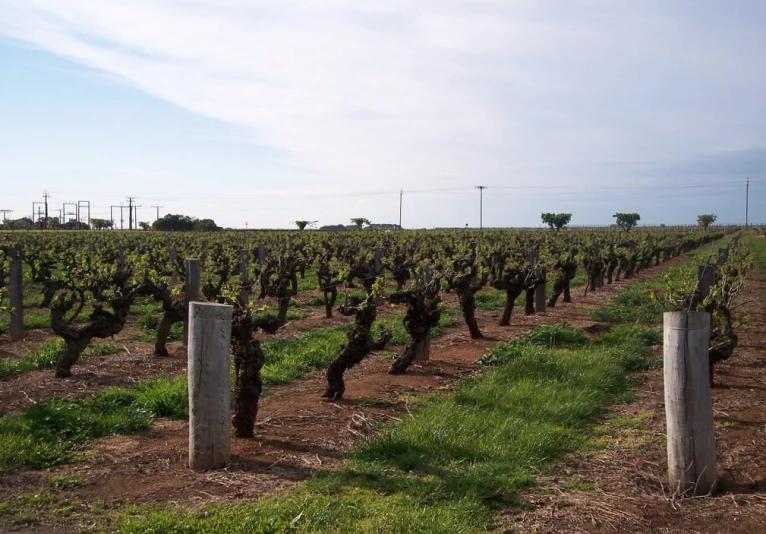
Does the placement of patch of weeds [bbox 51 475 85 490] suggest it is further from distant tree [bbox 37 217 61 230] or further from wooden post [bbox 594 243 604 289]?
distant tree [bbox 37 217 61 230]

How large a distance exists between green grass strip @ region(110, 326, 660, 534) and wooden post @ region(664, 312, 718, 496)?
1100mm

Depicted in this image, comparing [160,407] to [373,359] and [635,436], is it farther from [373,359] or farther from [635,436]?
[635,436]

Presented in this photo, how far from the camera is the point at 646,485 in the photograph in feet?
16.4

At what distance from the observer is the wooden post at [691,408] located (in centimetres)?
471

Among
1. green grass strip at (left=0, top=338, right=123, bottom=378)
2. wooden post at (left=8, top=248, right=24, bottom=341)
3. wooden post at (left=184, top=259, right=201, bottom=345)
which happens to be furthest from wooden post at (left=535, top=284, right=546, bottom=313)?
wooden post at (left=8, top=248, right=24, bottom=341)

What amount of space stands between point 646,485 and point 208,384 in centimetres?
351

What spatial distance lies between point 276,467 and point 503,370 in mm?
4112

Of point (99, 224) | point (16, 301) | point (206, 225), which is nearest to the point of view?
point (16, 301)

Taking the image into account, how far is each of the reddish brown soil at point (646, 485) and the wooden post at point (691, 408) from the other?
15 cm

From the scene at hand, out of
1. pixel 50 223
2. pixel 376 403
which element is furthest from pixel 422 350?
pixel 50 223

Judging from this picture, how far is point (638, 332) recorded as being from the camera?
38.3ft

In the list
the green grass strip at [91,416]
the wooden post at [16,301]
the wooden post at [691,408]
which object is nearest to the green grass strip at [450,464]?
the wooden post at [691,408]

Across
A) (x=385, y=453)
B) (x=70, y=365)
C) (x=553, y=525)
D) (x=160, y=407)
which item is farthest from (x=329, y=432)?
(x=70, y=365)

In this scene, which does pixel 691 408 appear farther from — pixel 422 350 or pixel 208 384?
pixel 422 350
